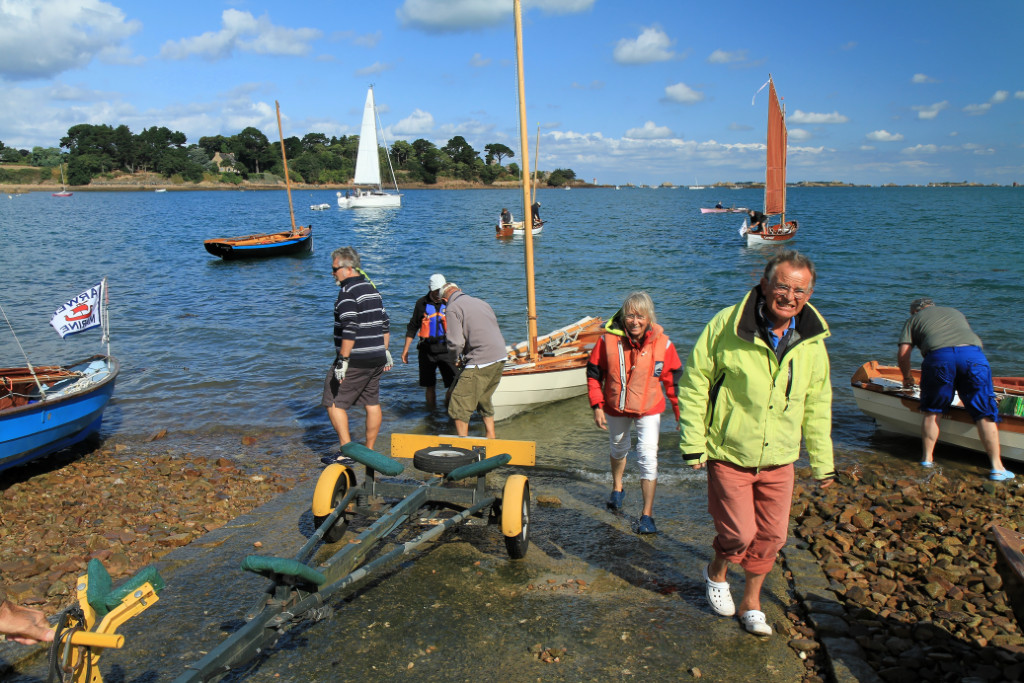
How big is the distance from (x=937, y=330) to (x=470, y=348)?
492cm

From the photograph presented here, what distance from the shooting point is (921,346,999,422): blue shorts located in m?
6.87

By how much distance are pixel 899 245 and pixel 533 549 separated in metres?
40.3

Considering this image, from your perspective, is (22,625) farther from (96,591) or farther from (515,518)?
(515,518)

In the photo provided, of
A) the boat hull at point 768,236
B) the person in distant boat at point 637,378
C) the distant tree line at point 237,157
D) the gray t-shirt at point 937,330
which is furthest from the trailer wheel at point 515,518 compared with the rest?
the distant tree line at point 237,157

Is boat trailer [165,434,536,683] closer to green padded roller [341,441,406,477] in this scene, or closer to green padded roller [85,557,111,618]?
green padded roller [341,441,406,477]

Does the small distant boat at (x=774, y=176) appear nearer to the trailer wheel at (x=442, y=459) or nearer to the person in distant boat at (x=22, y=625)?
the trailer wheel at (x=442, y=459)

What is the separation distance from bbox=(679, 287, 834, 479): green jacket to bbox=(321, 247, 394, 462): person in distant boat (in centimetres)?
352

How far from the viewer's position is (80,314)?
7.79 meters

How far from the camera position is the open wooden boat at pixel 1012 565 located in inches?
104

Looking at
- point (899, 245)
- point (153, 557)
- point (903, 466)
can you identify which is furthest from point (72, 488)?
point (899, 245)

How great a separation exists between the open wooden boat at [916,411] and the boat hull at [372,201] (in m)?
65.4

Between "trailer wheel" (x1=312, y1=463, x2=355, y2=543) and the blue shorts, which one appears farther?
the blue shorts

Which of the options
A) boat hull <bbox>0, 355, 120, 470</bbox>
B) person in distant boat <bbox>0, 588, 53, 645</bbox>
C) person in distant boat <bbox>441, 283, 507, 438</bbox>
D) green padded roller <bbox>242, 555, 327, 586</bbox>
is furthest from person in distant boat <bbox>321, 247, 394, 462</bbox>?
person in distant boat <bbox>0, 588, 53, 645</bbox>

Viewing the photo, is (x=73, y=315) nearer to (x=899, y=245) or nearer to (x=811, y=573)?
(x=811, y=573)
